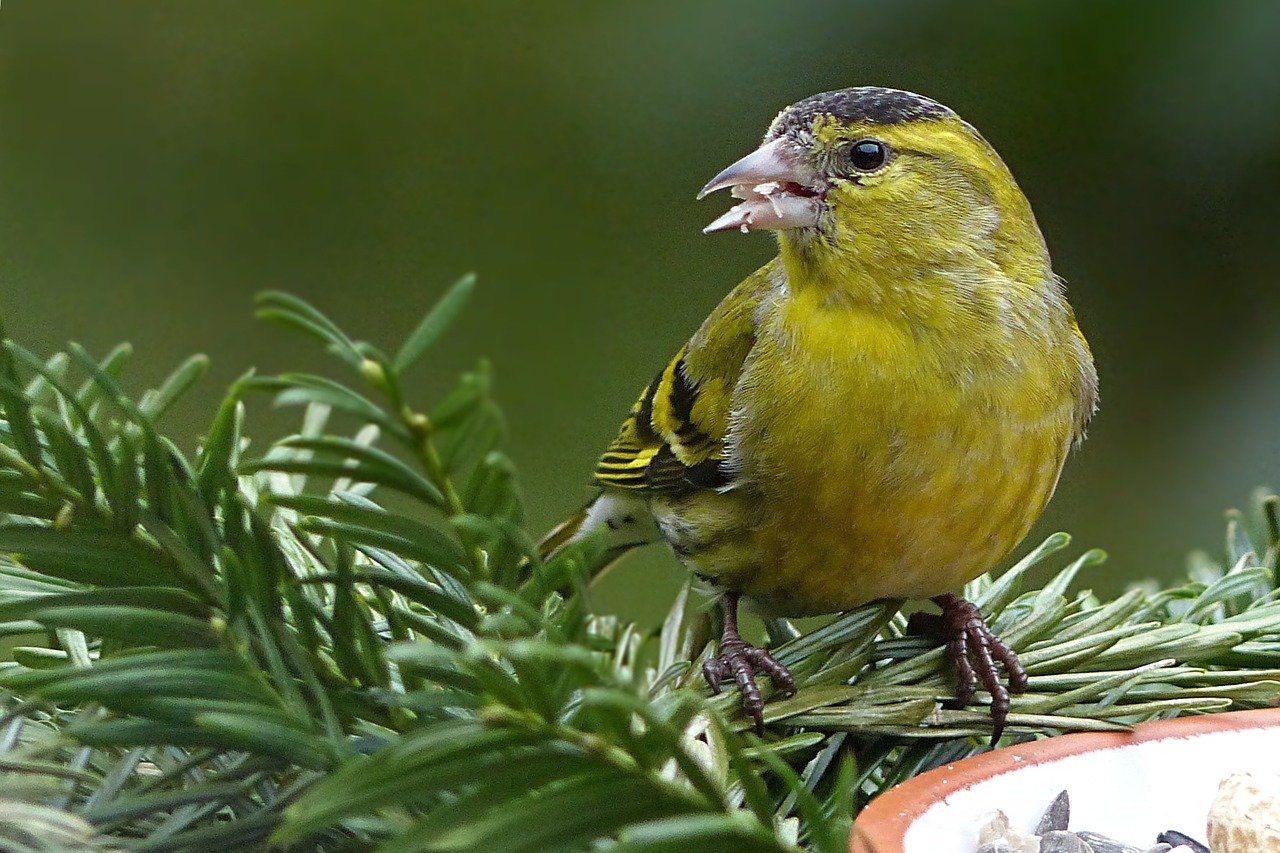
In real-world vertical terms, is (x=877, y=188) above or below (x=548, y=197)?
above

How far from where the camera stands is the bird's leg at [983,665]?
2.14 feet

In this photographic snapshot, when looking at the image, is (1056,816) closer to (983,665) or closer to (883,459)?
(983,665)

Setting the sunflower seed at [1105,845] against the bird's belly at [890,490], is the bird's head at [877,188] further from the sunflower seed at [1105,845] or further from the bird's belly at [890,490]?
the sunflower seed at [1105,845]

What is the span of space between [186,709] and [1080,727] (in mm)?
409

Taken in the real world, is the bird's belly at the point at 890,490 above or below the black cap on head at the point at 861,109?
below

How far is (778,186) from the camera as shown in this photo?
3.30ft

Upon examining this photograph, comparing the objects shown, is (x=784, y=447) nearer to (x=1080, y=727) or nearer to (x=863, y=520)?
(x=863, y=520)

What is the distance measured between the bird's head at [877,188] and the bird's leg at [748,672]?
0.34 meters

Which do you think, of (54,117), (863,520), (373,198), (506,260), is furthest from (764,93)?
(863,520)

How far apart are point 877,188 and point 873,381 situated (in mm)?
165

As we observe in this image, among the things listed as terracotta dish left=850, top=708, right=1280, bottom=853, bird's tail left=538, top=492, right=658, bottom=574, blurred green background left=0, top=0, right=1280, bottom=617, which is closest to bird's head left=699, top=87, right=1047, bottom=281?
bird's tail left=538, top=492, right=658, bottom=574

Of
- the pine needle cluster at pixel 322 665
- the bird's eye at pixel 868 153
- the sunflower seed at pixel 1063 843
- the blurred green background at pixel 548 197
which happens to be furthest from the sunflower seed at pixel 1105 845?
the blurred green background at pixel 548 197

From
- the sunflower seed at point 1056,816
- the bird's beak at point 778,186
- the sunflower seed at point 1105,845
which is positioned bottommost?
the sunflower seed at point 1105,845

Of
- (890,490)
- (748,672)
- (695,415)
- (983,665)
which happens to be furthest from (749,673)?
(695,415)
